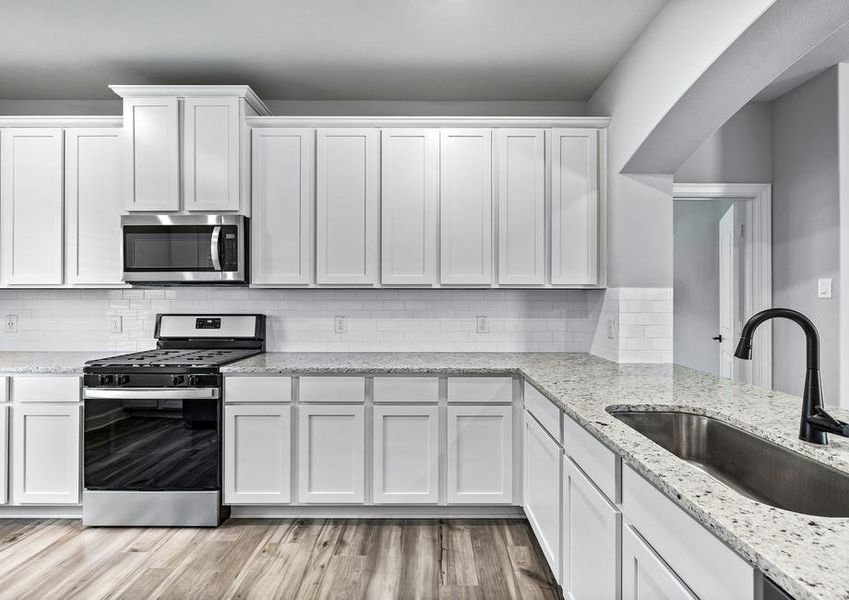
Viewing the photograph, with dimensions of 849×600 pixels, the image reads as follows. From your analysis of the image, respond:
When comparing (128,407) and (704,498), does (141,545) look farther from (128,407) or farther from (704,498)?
(704,498)

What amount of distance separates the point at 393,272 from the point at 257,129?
1.22 m

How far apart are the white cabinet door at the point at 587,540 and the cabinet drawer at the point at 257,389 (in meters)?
1.58

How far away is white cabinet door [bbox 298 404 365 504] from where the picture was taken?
2.77 meters

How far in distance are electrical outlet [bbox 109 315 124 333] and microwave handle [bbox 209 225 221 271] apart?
1.01 meters

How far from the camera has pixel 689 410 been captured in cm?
180

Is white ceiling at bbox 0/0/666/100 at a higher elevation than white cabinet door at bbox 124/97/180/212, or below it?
higher

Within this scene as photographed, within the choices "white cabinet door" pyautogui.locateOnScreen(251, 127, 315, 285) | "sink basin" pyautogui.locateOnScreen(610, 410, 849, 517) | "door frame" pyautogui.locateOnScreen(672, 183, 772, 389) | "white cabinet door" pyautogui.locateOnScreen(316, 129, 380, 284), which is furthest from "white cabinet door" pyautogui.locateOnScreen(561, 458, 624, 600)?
"door frame" pyautogui.locateOnScreen(672, 183, 772, 389)

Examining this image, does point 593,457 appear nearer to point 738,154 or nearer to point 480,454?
point 480,454

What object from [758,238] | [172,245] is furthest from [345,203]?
[758,238]

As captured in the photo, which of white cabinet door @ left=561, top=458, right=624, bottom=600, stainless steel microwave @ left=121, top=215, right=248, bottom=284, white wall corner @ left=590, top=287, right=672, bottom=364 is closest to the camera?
white cabinet door @ left=561, top=458, right=624, bottom=600

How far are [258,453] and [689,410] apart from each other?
2.16 meters

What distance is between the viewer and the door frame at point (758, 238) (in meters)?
3.40

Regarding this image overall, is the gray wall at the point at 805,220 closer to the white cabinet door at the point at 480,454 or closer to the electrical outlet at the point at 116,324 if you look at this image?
the white cabinet door at the point at 480,454

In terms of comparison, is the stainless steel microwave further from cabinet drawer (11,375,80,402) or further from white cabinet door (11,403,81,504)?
white cabinet door (11,403,81,504)
